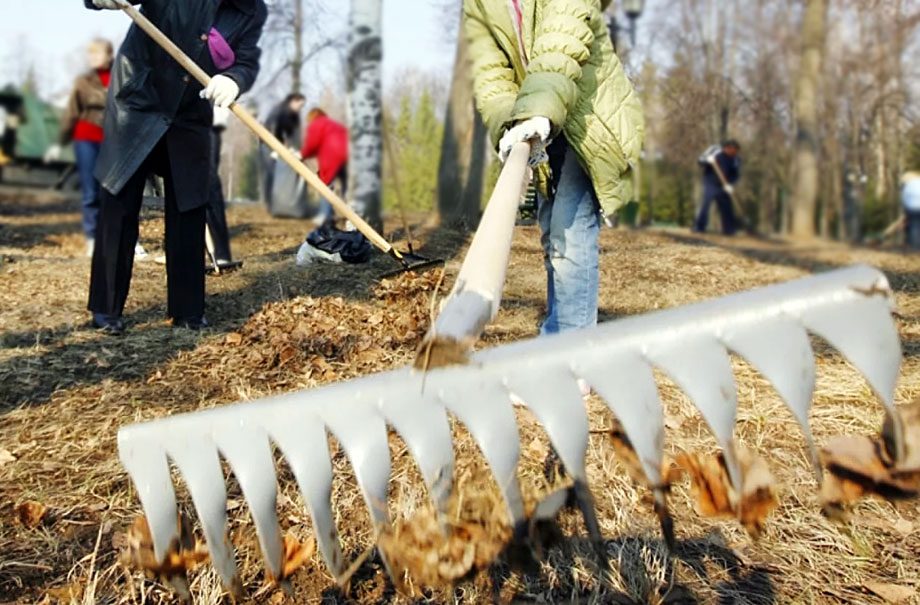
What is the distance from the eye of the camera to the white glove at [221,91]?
3.85 meters

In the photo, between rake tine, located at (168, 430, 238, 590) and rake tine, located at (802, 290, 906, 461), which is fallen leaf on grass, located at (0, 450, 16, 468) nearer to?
rake tine, located at (168, 430, 238, 590)

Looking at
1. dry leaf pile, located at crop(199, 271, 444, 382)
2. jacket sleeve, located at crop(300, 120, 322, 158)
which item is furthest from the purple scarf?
jacket sleeve, located at crop(300, 120, 322, 158)

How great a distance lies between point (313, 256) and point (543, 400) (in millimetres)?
5094

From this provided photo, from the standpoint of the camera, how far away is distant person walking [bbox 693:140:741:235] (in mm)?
15125

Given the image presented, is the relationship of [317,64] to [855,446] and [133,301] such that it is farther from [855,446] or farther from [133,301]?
[855,446]

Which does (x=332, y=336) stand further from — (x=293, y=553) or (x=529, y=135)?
(x=293, y=553)

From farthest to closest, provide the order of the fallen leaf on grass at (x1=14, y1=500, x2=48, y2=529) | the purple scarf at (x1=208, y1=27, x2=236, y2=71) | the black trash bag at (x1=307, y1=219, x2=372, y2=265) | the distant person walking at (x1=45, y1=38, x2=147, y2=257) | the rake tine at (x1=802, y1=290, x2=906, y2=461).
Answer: the distant person walking at (x1=45, y1=38, x2=147, y2=257), the black trash bag at (x1=307, y1=219, x2=372, y2=265), the purple scarf at (x1=208, y1=27, x2=236, y2=71), the fallen leaf on grass at (x1=14, y1=500, x2=48, y2=529), the rake tine at (x1=802, y1=290, x2=906, y2=461)

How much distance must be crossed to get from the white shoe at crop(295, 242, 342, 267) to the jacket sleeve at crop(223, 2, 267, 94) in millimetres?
2069

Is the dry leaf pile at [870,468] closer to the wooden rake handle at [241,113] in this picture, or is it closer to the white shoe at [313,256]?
the wooden rake handle at [241,113]

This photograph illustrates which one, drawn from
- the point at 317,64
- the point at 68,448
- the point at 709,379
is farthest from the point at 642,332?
the point at 317,64

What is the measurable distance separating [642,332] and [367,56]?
731 centimetres

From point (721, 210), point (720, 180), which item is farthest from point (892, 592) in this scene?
point (721, 210)

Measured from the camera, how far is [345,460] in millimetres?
2572

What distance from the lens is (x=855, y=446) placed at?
1444 millimetres
